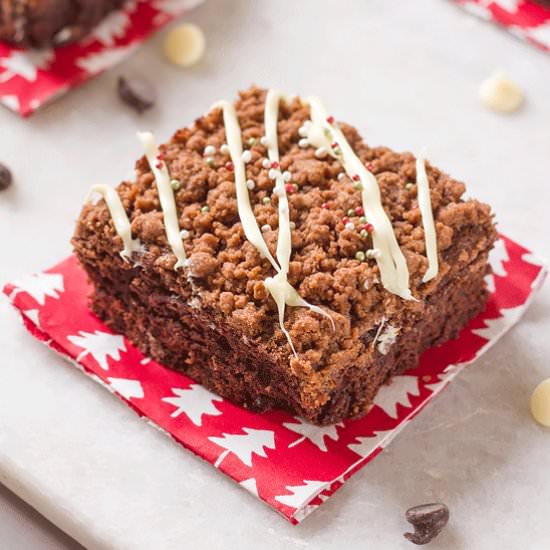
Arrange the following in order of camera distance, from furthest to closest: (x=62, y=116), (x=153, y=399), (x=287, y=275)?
1. (x=62, y=116)
2. (x=153, y=399)
3. (x=287, y=275)

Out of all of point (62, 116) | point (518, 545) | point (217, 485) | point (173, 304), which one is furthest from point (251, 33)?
point (518, 545)

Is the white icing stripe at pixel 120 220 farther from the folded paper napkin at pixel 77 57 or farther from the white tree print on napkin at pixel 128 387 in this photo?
the folded paper napkin at pixel 77 57

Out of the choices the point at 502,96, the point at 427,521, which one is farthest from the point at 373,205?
the point at 502,96

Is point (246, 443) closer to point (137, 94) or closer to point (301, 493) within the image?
point (301, 493)

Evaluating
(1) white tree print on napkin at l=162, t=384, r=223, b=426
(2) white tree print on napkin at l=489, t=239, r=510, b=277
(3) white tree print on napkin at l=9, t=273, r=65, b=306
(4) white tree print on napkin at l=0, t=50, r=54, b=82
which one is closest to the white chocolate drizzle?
(1) white tree print on napkin at l=162, t=384, r=223, b=426

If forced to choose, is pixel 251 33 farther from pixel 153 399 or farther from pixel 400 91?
pixel 153 399

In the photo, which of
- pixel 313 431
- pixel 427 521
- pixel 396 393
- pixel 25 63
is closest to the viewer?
pixel 427 521
